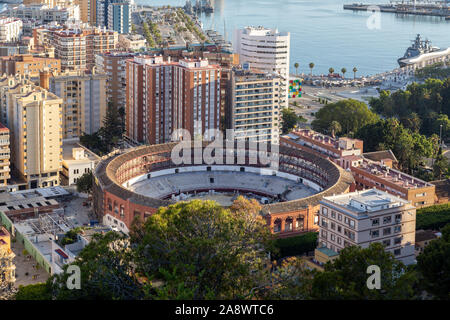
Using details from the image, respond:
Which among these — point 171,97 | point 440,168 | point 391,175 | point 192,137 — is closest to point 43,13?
point 171,97

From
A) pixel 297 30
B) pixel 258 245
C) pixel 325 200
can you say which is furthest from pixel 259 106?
pixel 297 30

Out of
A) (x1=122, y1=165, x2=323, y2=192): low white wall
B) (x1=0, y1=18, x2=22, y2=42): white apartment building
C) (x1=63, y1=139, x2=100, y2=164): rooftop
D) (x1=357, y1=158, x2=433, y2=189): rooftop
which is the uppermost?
(x1=0, y1=18, x2=22, y2=42): white apartment building

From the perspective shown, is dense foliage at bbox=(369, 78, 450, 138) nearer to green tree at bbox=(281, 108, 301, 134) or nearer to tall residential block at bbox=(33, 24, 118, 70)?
green tree at bbox=(281, 108, 301, 134)

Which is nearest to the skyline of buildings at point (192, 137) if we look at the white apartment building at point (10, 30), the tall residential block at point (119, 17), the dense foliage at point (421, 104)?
the dense foliage at point (421, 104)

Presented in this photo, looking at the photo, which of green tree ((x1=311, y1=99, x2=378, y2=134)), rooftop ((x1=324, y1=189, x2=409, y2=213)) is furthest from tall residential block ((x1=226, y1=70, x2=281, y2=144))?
rooftop ((x1=324, y1=189, x2=409, y2=213))

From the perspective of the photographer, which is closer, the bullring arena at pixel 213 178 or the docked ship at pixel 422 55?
the bullring arena at pixel 213 178

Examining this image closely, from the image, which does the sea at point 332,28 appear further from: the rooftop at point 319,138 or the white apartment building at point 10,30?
the rooftop at point 319,138

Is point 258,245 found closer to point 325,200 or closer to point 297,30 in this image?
point 325,200
